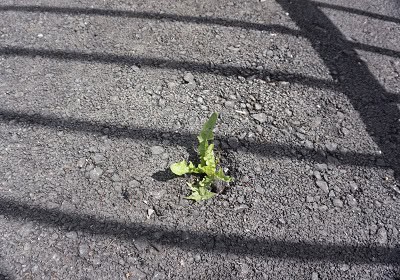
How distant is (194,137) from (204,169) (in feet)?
1.04

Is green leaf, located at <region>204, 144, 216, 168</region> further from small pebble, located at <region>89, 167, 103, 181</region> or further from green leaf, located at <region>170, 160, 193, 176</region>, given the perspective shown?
small pebble, located at <region>89, 167, 103, 181</region>

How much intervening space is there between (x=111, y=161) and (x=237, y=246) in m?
0.89

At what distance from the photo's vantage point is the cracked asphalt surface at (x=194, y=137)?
1.92 meters

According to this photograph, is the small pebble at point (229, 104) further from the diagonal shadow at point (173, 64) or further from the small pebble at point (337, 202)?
the small pebble at point (337, 202)

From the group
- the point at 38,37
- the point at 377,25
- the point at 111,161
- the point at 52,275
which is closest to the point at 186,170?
the point at 111,161

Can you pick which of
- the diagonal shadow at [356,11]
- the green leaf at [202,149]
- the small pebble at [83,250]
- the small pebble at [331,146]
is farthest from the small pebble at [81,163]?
the diagonal shadow at [356,11]

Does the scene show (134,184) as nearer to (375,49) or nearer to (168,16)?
(168,16)

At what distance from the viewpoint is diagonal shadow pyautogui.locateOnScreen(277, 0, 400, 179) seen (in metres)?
2.43

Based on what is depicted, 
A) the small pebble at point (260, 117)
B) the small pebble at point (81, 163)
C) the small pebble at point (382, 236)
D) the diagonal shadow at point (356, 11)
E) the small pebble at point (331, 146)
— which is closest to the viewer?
the small pebble at point (382, 236)

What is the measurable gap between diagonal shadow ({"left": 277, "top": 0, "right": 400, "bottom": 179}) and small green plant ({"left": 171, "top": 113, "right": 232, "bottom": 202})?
1.06m

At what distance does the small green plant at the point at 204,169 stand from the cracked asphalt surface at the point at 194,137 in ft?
0.25

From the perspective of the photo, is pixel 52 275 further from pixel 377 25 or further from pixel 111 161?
pixel 377 25

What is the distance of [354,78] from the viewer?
2.78m

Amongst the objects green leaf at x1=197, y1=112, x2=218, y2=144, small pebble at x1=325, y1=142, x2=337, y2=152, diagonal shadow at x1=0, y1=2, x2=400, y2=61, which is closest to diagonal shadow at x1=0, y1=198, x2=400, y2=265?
green leaf at x1=197, y1=112, x2=218, y2=144
